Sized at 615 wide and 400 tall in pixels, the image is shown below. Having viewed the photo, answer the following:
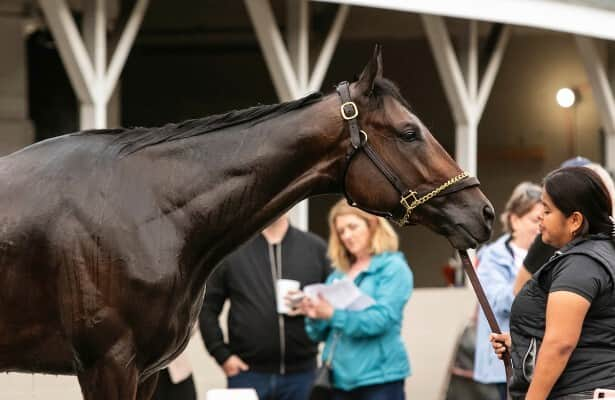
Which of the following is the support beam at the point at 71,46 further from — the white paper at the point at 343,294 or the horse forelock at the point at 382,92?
the horse forelock at the point at 382,92

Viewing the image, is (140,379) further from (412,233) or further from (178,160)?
(412,233)

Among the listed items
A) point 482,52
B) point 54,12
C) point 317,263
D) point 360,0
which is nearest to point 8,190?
point 317,263

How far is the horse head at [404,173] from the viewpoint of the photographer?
158 inches

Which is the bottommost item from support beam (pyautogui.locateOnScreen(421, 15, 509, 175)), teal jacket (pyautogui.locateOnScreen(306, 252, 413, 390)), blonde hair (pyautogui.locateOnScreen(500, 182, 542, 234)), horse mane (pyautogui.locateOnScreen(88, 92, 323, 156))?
teal jacket (pyautogui.locateOnScreen(306, 252, 413, 390))

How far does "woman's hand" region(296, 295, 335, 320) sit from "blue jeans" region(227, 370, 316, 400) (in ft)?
1.41

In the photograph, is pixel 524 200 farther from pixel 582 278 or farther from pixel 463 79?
pixel 463 79

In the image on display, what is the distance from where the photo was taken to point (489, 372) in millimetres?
6590

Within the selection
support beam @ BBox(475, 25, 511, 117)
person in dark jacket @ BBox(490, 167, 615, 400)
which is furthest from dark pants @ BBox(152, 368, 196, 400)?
support beam @ BBox(475, 25, 511, 117)

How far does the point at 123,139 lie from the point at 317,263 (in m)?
2.99

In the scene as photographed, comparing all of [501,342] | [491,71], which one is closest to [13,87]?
[491,71]

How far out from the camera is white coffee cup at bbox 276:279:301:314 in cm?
644

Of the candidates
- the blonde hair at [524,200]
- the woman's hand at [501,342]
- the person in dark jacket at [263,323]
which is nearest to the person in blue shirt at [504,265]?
the blonde hair at [524,200]

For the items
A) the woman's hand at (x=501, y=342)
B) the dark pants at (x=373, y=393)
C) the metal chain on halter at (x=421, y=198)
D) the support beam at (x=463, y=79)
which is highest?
the support beam at (x=463, y=79)

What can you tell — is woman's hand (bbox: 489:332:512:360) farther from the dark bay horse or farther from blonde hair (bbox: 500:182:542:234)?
blonde hair (bbox: 500:182:542:234)
